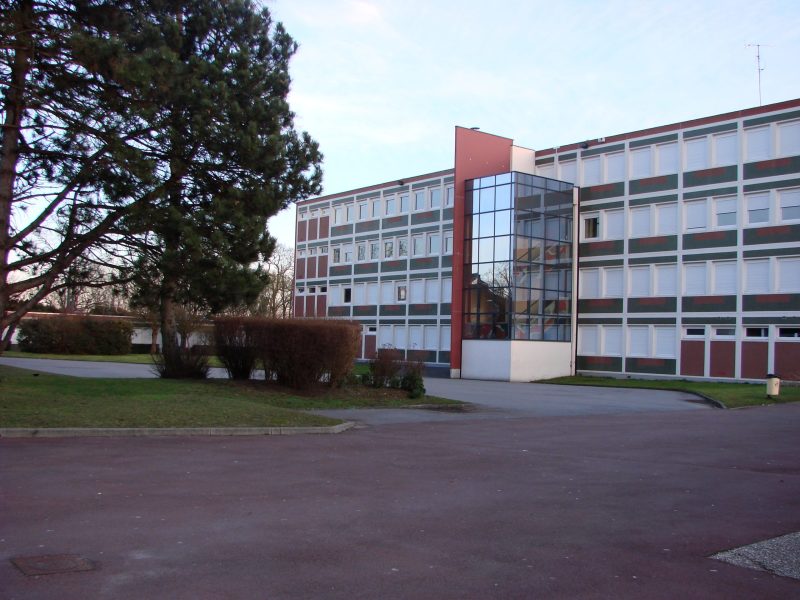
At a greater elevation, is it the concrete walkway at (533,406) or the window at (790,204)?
the window at (790,204)

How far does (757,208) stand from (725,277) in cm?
385

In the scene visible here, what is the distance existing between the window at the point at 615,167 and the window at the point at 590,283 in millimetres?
5576

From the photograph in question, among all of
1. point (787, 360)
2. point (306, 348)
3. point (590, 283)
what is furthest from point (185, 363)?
point (590, 283)

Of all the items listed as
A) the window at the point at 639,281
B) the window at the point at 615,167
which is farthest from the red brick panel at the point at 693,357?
the window at the point at 615,167

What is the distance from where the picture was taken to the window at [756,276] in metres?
40.2

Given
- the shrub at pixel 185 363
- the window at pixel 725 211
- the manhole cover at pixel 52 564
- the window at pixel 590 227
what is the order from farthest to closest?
the window at pixel 590 227 → the window at pixel 725 211 → the shrub at pixel 185 363 → the manhole cover at pixel 52 564

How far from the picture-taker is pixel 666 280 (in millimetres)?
44469

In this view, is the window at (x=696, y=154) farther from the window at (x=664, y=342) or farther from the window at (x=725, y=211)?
the window at (x=664, y=342)

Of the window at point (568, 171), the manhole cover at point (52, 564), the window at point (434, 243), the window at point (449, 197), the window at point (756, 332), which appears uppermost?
the window at point (568, 171)

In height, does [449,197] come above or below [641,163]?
below

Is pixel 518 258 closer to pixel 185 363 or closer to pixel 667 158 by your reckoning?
pixel 667 158

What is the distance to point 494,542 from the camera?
22.9 feet

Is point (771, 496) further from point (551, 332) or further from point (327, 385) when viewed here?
point (551, 332)

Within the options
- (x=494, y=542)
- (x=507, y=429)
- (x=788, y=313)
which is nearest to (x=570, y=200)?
(x=788, y=313)
